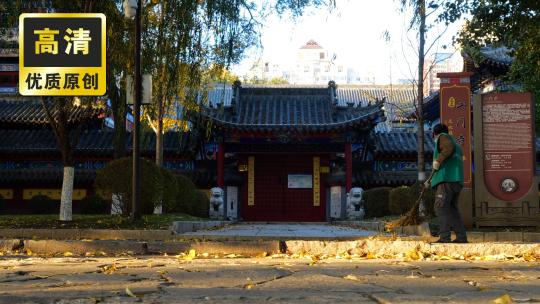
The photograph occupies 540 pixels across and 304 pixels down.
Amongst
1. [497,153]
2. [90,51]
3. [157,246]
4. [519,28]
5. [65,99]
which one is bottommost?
[157,246]

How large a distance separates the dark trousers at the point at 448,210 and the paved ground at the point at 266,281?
1.29 meters

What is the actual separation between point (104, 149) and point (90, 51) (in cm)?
1298

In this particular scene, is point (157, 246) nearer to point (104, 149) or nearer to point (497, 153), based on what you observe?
point (497, 153)

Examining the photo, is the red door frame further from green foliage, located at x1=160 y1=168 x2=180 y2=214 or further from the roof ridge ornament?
green foliage, located at x1=160 y1=168 x2=180 y2=214

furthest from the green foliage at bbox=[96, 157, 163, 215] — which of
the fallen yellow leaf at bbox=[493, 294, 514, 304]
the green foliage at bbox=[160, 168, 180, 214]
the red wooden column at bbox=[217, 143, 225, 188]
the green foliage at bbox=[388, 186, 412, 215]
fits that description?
the red wooden column at bbox=[217, 143, 225, 188]

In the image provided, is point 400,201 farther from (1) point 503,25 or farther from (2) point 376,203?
(1) point 503,25

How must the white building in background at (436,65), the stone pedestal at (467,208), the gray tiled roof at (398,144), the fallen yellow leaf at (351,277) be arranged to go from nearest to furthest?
the fallen yellow leaf at (351,277) < the stone pedestal at (467,208) < the white building in background at (436,65) < the gray tiled roof at (398,144)

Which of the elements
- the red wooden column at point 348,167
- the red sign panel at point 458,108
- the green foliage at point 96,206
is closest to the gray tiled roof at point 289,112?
the red wooden column at point 348,167

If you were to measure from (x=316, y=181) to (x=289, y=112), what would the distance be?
8.86ft

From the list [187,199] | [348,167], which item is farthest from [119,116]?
[348,167]

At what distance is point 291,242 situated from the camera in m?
8.10

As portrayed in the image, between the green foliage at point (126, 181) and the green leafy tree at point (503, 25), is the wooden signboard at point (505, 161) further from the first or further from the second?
the green foliage at point (126, 181)

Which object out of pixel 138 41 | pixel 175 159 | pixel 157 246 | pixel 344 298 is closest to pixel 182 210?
pixel 175 159

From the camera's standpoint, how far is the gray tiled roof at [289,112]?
69.7 feet
